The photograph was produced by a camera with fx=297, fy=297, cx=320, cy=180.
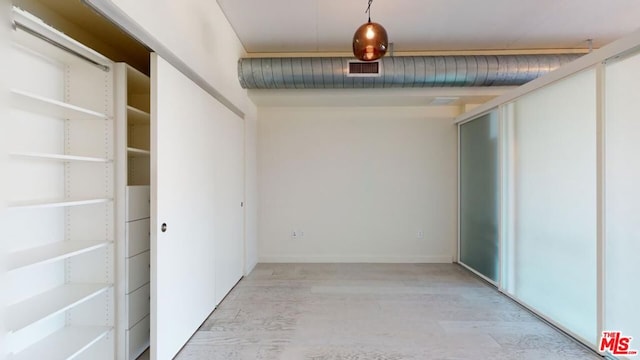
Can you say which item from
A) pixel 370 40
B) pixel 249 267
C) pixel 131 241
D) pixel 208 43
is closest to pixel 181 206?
pixel 131 241

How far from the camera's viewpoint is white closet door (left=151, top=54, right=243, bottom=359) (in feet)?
6.30

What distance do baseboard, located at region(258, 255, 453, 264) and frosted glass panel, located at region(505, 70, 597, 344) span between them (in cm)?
137

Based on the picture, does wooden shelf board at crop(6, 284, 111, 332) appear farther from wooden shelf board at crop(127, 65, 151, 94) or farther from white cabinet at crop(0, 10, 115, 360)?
wooden shelf board at crop(127, 65, 151, 94)

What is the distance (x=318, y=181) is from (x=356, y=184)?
588 mm

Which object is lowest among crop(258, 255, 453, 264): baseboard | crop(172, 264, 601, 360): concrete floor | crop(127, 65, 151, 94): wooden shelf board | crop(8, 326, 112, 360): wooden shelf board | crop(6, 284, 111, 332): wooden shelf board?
crop(172, 264, 601, 360): concrete floor

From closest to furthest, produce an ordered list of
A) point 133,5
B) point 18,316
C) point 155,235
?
point 18,316
point 133,5
point 155,235

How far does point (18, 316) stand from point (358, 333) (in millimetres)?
2166

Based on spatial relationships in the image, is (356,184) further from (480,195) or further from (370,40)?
(370,40)

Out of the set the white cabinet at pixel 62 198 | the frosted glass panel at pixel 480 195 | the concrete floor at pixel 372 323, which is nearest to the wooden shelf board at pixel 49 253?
the white cabinet at pixel 62 198

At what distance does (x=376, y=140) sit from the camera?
4.57 m

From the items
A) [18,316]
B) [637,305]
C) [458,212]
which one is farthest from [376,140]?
[18,316]

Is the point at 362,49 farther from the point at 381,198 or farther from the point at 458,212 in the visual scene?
the point at 458,212

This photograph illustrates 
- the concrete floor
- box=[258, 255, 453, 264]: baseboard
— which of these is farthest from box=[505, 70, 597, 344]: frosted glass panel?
box=[258, 255, 453, 264]: baseboard

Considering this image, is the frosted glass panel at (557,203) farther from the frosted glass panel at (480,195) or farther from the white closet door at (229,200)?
the white closet door at (229,200)
